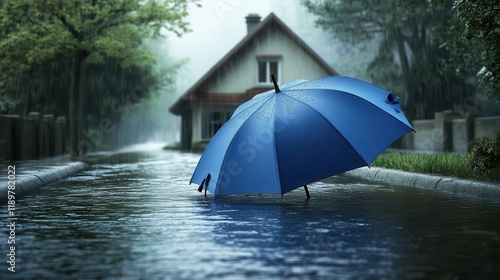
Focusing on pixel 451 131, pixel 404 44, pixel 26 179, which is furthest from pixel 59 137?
pixel 404 44

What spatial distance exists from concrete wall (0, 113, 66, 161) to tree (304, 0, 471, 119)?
16.8 meters

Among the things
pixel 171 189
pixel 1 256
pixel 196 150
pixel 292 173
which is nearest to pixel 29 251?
pixel 1 256

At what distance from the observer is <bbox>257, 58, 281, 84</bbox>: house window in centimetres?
4628

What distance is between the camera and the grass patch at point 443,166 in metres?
13.2

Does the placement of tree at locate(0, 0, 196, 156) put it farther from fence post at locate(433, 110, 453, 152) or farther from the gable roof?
fence post at locate(433, 110, 453, 152)

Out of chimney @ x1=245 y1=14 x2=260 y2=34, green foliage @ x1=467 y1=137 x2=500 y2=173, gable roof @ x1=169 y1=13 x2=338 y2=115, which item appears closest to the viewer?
green foliage @ x1=467 y1=137 x2=500 y2=173

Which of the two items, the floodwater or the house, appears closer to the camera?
the floodwater

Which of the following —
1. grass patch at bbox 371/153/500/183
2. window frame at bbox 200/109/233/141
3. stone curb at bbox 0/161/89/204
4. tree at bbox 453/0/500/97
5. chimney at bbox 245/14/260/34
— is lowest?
stone curb at bbox 0/161/89/204

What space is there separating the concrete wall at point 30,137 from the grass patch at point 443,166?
1002cm

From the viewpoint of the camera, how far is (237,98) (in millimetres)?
45938

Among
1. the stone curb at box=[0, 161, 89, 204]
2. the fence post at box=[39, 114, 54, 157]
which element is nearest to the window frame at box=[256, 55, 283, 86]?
the fence post at box=[39, 114, 54, 157]

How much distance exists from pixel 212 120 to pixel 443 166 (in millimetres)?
32754

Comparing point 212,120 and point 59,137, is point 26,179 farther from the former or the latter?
point 212,120

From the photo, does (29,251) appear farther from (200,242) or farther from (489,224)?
(489,224)
